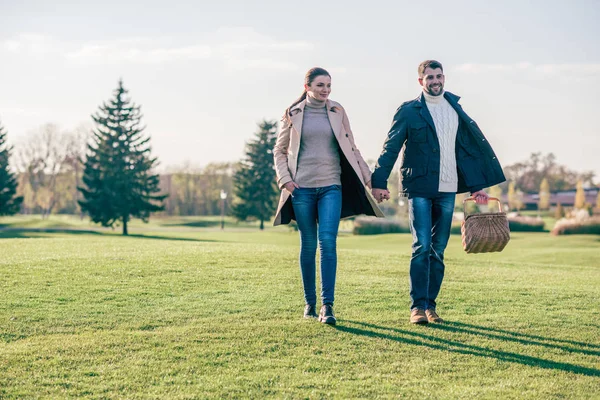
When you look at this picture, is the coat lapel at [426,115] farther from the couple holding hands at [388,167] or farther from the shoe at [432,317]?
the shoe at [432,317]

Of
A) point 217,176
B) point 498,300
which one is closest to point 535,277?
point 498,300

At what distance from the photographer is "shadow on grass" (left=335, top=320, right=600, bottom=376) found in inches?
190

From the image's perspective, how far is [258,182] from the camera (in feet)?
196

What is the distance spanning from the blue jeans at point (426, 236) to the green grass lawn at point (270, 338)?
13.4 inches

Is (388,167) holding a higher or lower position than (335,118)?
lower

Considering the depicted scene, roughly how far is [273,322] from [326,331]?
59 centimetres

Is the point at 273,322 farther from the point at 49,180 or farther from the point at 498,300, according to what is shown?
the point at 49,180

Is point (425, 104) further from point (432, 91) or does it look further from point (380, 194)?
point (380, 194)

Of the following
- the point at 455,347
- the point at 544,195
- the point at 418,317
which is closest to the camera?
the point at 455,347

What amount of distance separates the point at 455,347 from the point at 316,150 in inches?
82.6

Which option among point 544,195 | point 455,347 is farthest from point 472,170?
point 544,195

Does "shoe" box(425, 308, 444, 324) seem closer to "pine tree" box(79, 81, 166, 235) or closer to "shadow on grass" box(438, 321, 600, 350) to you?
"shadow on grass" box(438, 321, 600, 350)

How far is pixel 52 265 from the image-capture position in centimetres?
987

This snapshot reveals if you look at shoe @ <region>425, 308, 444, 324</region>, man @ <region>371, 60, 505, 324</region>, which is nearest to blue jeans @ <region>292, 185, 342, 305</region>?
man @ <region>371, 60, 505, 324</region>
